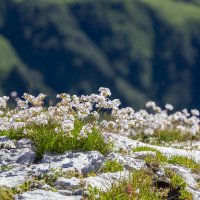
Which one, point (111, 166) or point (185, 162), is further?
point (185, 162)

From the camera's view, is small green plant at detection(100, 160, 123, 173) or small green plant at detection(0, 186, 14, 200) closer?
small green plant at detection(0, 186, 14, 200)

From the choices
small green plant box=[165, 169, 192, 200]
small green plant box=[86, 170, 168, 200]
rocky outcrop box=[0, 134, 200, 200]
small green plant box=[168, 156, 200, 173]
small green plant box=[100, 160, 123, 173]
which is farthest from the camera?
small green plant box=[168, 156, 200, 173]

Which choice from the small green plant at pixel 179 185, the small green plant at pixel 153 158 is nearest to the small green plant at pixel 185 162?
the small green plant at pixel 153 158

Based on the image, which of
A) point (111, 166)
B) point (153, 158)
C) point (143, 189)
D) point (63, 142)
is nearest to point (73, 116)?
point (63, 142)

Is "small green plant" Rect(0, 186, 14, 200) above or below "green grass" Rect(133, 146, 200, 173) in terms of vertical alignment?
below

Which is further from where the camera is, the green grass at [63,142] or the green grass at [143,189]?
the green grass at [63,142]

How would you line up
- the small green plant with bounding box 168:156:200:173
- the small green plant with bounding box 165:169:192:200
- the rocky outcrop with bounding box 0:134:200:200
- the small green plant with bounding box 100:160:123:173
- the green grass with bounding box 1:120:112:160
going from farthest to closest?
the small green plant with bounding box 168:156:200:173 < the green grass with bounding box 1:120:112:160 < the small green plant with bounding box 100:160:123:173 < the small green plant with bounding box 165:169:192:200 < the rocky outcrop with bounding box 0:134:200:200

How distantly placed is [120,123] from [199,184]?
2109mm

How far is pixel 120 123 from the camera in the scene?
11.5m

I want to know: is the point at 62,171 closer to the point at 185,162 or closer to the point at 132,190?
the point at 132,190

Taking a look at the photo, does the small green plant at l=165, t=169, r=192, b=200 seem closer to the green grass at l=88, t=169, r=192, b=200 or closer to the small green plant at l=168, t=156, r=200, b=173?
the green grass at l=88, t=169, r=192, b=200

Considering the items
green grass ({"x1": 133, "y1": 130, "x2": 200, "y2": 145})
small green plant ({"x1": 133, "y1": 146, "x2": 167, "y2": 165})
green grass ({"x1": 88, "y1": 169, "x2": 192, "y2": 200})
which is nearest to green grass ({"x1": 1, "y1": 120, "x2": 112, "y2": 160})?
small green plant ({"x1": 133, "y1": 146, "x2": 167, "y2": 165})

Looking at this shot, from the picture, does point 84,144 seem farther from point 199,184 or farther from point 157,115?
point 157,115

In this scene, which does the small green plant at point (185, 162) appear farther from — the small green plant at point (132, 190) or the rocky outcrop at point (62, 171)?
the small green plant at point (132, 190)
